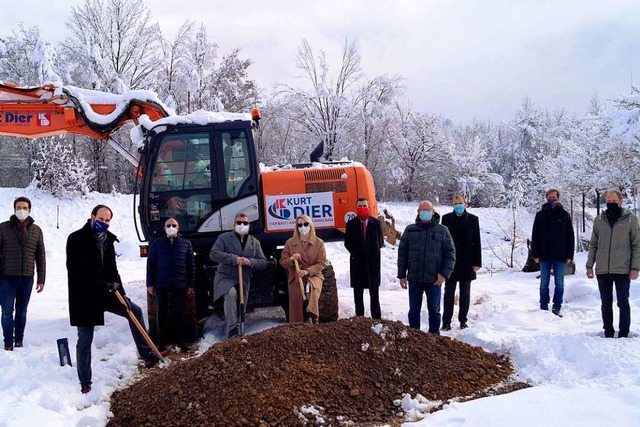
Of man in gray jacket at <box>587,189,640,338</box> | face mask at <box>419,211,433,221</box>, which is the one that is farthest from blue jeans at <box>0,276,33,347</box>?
man in gray jacket at <box>587,189,640,338</box>

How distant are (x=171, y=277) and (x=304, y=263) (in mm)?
1691

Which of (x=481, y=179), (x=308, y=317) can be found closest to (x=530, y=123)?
(x=481, y=179)

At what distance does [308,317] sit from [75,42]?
23786 millimetres

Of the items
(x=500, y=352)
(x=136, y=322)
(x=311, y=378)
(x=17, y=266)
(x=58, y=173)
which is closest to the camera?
(x=311, y=378)

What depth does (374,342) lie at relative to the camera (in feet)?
19.1

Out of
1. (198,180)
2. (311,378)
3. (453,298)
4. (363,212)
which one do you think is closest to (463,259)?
(453,298)

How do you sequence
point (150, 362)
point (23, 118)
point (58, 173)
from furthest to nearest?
point (58, 173), point (23, 118), point (150, 362)

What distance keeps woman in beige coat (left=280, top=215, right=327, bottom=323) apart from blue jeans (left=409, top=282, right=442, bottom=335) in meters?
1.22

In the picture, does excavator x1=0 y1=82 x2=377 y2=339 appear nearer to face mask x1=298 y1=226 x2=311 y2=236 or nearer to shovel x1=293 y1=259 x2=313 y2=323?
shovel x1=293 y1=259 x2=313 y2=323

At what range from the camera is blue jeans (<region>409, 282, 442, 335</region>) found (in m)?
6.95

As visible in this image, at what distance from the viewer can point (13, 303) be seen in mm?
6801

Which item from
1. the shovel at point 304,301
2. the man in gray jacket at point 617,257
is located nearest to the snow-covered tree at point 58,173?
the shovel at point 304,301

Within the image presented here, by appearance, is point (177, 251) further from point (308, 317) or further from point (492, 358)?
point (492, 358)

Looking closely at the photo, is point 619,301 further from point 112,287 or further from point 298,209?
point 112,287
